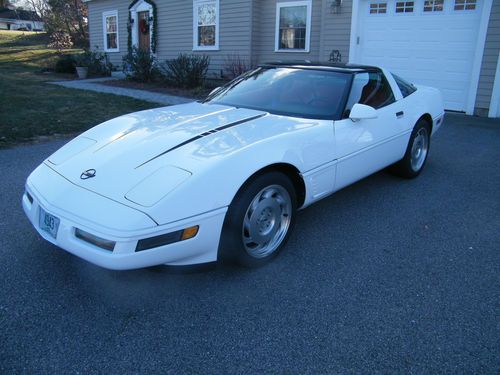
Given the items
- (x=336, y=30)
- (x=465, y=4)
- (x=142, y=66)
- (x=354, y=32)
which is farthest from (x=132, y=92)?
(x=465, y=4)

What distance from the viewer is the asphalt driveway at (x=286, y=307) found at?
2125mm

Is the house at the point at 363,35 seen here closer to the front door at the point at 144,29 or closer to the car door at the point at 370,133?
the front door at the point at 144,29

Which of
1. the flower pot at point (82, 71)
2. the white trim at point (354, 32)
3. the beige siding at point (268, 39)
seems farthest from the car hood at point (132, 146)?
the flower pot at point (82, 71)

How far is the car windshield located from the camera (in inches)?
144

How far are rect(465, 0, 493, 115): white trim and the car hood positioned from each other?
24.6 ft

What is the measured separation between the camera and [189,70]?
13.1m

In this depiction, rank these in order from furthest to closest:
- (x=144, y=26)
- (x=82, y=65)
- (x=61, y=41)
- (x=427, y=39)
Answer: (x=61, y=41) → (x=82, y=65) → (x=144, y=26) → (x=427, y=39)

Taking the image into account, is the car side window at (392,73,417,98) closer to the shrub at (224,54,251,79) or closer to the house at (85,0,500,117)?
the house at (85,0,500,117)

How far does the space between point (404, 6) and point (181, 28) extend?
8058 mm

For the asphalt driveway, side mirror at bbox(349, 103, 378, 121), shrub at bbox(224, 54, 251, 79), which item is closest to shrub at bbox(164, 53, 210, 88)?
shrub at bbox(224, 54, 251, 79)

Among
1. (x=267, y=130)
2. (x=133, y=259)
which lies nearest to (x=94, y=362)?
(x=133, y=259)

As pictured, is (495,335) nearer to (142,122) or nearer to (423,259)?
(423,259)

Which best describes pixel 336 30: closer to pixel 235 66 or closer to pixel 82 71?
pixel 235 66

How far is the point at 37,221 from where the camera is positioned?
268cm
